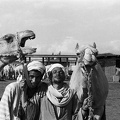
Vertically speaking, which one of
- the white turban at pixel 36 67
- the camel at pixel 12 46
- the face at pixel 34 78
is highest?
the camel at pixel 12 46

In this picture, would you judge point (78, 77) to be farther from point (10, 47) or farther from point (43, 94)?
point (43, 94)

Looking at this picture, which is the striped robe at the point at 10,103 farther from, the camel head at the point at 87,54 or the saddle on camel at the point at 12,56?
the camel head at the point at 87,54

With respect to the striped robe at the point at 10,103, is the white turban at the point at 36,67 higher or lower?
higher

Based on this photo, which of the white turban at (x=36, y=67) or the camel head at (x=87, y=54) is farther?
the camel head at (x=87, y=54)

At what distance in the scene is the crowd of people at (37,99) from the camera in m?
3.27

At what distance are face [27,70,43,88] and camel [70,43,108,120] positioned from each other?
1.40 meters

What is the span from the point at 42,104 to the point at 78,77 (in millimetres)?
1948

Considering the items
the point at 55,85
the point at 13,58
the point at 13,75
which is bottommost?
the point at 13,75

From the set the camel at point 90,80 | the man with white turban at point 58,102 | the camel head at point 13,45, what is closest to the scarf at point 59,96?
the man with white turban at point 58,102

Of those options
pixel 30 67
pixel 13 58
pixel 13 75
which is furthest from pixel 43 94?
pixel 13 75

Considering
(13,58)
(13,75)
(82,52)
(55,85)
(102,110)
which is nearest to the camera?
(55,85)

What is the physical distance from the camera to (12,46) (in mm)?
4266

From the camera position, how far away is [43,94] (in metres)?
3.47

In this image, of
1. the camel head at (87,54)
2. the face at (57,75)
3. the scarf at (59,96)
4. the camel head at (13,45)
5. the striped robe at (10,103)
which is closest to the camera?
the striped robe at (10,103)
